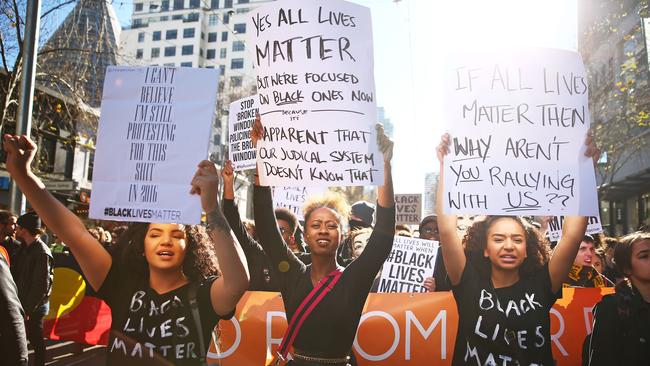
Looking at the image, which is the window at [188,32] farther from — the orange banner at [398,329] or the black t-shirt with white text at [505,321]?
the black t-shirt with white text at [505,321]

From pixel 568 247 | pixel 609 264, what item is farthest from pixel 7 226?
pixel 609 264

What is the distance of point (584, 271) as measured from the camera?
5.30m

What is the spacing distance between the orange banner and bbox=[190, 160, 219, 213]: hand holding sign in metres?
2.00

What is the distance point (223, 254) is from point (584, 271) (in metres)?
4.01

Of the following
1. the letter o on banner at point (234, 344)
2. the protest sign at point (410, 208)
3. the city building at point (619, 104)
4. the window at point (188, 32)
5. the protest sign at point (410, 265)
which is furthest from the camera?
the window at point (188, 32)

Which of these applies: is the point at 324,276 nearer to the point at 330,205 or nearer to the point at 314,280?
the point at 314,280

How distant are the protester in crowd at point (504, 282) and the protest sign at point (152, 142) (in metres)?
1.39

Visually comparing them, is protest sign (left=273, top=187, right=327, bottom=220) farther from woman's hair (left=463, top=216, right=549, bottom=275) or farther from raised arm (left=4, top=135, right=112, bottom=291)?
raised arm (left=4, top=135, right=112, bottom=291)

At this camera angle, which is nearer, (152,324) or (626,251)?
(152,324)

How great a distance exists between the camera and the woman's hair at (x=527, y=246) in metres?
3.18

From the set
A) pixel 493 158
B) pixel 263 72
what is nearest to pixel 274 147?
pixel 263 72

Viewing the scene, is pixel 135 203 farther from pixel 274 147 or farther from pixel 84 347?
pixel 84 347

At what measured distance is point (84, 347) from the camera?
8.04m

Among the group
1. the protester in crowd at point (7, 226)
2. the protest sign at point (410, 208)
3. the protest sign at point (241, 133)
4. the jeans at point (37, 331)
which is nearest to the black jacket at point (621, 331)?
the protest sign at point (241, 133)
